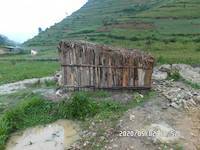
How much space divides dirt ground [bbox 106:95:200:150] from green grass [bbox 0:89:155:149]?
452 millimetres

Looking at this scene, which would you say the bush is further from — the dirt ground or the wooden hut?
the dirt ground

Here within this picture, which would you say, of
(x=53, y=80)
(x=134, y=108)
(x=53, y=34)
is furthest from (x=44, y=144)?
(x=53, y=34)

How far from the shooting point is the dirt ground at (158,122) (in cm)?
1017

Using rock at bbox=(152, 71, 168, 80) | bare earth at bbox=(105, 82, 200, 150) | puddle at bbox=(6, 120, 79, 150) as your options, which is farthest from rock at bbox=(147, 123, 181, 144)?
rock at bbox=(152, 71, 168, 80)

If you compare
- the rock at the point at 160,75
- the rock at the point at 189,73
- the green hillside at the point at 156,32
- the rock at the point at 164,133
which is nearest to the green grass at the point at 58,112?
the rock at the point at 164,133

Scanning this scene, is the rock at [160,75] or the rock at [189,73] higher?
the rock at [160,75]

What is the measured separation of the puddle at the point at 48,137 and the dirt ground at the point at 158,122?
1361mm

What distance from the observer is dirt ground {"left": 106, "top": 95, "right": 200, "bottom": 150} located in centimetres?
1017

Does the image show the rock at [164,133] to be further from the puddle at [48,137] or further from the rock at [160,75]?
the rock at [160,75]

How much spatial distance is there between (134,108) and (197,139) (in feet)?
7.69

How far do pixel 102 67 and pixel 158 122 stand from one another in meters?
3.27

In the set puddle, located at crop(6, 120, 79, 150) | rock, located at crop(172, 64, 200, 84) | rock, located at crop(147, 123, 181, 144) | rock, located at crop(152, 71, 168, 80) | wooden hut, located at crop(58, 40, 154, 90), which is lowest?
puddle, located at crop(6, 120, 79, 150)

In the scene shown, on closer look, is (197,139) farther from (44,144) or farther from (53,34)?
(53,34)

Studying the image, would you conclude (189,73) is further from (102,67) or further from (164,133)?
(164,133)
